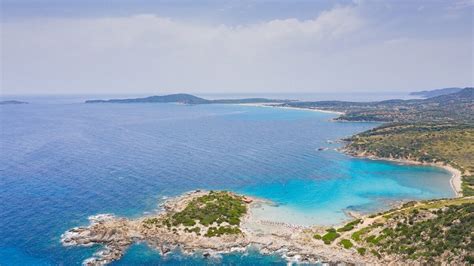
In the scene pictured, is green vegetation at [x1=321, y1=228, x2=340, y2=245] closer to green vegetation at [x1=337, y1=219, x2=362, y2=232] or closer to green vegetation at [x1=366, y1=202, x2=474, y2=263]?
green vegetation at [x1=337, y1=219, x2=362, y2=232]

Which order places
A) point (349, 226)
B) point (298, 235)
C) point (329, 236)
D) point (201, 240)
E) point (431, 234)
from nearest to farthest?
point (431, 234) < point (201, 240) < point (329, 236) < point (298, 235) < point (349, 226)

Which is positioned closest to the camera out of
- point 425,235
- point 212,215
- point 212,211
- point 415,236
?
point 425,235

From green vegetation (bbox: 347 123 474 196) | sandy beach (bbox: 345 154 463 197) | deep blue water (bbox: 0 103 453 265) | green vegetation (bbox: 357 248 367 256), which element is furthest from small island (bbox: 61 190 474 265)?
green vegetation (bbox: 347 123 474 196)

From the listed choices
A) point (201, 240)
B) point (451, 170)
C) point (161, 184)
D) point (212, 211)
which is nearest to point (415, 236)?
point (201, 240)

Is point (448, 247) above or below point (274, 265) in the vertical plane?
above

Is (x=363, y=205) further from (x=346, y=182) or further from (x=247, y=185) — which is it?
(x=247, y=185)

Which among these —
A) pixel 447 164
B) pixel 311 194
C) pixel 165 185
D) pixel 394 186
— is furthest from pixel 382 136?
pixel 165 185

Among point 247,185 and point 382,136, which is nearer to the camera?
point 247,185

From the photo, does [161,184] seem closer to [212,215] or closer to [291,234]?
[212,215]

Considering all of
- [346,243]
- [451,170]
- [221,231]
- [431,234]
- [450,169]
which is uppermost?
[431,234]
